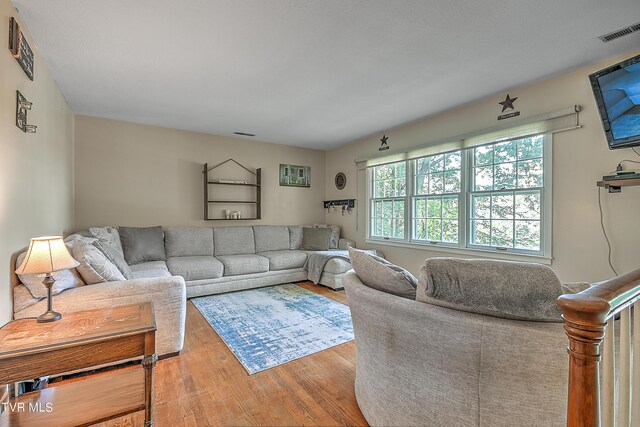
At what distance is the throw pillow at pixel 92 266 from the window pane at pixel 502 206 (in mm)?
3890

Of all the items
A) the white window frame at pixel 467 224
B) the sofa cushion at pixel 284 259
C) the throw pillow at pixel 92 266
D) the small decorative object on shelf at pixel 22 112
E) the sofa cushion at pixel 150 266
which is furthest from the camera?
the sofa cushion at pixel 284 259

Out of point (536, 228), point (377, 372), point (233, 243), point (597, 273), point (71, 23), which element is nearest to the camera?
point (377, 372)

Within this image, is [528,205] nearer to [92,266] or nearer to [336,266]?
[336,266]

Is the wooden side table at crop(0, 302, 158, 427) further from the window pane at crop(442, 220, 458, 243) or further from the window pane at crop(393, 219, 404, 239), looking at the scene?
the window pane at crop(393, 219, 404, 239)

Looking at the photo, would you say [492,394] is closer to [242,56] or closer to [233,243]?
[242,56]

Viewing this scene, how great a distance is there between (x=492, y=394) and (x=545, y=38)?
8.18 feet

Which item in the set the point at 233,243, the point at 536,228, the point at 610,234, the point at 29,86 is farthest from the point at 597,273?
the point at 29,86

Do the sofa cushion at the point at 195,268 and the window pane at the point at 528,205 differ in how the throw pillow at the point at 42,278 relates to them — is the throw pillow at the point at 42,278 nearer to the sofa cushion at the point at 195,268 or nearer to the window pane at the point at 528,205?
the sofa cushion at the point at 195,268

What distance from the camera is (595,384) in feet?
2.16

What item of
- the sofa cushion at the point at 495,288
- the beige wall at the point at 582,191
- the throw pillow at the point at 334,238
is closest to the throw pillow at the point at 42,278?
the sofa cushion at the point at 495,288

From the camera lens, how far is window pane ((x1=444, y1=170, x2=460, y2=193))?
3.75 m

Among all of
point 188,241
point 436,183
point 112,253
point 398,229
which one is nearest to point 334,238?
point 398,229

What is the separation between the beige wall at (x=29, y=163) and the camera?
1662 mm

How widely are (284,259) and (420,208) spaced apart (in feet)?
7.32
